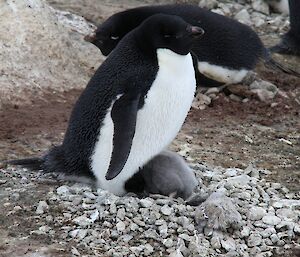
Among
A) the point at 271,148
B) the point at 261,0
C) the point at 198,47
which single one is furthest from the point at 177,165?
the point at 261,0

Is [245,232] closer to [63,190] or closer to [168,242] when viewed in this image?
[168,242]

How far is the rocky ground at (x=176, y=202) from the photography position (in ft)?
10.8

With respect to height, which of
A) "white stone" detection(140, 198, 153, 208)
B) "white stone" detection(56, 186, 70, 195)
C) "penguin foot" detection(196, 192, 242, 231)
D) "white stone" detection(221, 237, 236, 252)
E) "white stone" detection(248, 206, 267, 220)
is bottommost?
"white stone" detection(56, 186, 70, 195)

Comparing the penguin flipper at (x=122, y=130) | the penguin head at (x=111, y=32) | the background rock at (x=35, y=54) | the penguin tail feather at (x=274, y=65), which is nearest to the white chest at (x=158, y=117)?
the penguin flipper at (x=122, y=130)

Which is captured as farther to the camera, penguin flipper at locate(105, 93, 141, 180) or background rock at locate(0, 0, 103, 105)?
background rock at locate(0, 0, 103, 105)

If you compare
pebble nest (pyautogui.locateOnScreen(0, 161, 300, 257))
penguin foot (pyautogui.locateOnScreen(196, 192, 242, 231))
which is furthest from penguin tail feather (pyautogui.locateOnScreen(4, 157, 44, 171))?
penguin foot (pyautogui.locateOnScreen(196, 192, 242, 231))

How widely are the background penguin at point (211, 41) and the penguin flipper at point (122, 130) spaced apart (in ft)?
7.32

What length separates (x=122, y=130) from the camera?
3.48 meters

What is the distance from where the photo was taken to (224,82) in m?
5.98

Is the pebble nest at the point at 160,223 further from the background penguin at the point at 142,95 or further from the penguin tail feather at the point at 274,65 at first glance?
the penguin tail feather at the point at 274,65

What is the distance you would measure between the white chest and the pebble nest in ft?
0.59

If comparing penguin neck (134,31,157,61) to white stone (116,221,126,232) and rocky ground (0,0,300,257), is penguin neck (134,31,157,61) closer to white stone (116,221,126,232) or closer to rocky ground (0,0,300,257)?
rocky ground (0,0,300,257)

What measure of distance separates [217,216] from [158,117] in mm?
563

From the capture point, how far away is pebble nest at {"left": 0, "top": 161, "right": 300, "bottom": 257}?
129 inches
